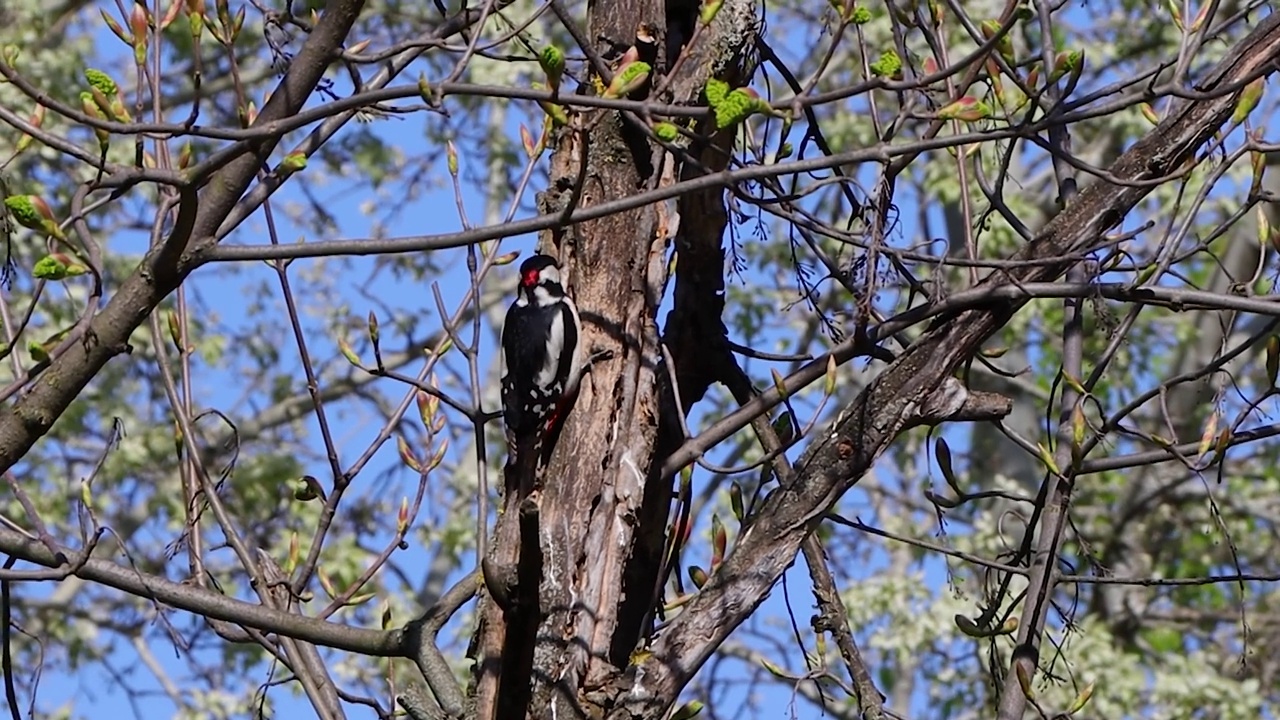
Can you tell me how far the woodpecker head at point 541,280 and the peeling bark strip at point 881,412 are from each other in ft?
2.10

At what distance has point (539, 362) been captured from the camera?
347 cm

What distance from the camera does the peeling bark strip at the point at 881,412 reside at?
2676 mm

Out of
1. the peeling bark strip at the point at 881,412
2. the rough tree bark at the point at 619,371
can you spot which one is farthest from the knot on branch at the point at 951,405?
the rough tree bark at the point at 619,371

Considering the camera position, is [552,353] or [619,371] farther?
[552,353]

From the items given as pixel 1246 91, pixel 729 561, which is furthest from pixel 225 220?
pixel 1246 91

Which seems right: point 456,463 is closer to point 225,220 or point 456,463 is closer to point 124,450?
point 124,450

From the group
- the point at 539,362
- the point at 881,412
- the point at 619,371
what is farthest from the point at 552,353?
the point at 881,412

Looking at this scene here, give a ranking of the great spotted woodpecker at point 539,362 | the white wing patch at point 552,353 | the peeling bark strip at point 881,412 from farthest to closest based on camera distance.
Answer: the white wing patch at point 552,353 → the great spotted woodpecker at point 539,362 → the peeling bark strip at point 881,412

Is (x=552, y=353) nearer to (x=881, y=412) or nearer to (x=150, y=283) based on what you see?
(x=881, y=412)

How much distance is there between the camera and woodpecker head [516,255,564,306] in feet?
10.2

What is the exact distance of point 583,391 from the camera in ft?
9.72

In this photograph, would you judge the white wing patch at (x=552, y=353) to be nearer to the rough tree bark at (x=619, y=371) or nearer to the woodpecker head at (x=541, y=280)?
the woodpecker head at (x=541, y=280)

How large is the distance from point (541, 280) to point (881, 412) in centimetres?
87

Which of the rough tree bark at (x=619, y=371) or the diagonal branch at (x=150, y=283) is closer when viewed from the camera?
the diagonal branch at (x=150, y=283)
